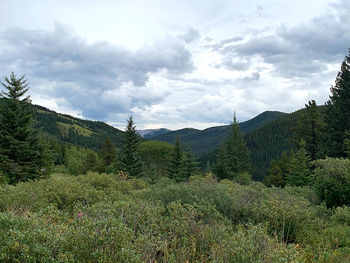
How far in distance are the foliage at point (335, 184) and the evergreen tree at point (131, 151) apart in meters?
25.0

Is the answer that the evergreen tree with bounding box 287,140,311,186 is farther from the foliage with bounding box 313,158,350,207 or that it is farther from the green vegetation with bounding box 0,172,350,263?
the green vegetation with bounding box 0,172,350,263

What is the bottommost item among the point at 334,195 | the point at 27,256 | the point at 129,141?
the point at 334,195

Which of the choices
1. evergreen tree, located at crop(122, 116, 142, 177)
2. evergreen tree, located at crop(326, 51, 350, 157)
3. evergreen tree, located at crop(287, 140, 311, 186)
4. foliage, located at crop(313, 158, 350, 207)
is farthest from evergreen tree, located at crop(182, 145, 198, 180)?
foliage, located at crop(313, 158, 350, 207)

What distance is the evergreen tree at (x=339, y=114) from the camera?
98.2 ft

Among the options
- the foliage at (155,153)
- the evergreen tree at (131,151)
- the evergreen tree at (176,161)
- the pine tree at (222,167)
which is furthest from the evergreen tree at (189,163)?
the foliage at (155,153)

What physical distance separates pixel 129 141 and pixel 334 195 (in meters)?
27.1

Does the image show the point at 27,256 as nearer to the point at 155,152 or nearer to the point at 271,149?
the point at 155,152

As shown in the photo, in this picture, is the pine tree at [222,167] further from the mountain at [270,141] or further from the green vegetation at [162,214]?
the mountain at [270,141]

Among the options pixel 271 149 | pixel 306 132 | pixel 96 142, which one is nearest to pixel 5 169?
pixel 306 132

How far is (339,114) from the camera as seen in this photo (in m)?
31.1

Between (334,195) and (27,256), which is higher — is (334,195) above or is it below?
below

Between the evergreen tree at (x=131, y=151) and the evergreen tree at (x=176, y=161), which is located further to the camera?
the evergreen tree at (x=176, y=161)

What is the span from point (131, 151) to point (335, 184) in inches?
1056

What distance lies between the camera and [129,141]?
36.2 metres
